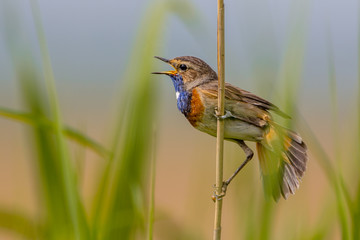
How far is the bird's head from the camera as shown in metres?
2.04

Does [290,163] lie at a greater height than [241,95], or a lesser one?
lesser

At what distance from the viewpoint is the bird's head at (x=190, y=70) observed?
2.04 meters

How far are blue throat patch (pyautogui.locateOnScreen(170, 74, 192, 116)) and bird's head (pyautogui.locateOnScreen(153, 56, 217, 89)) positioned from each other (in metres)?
0.02

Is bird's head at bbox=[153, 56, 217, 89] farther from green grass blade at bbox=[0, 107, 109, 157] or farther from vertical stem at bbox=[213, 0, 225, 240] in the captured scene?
vertical stem at bbox=[213, 0, 225, 240]

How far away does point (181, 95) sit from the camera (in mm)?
1932

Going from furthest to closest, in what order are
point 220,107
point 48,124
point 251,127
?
point 251,127
point 48,124
point 220,107

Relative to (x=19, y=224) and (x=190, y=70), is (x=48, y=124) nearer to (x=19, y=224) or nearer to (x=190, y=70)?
(x=19, y=224)

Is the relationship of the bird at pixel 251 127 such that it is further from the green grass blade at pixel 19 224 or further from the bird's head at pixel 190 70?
the green grass blade at pixel 19 224

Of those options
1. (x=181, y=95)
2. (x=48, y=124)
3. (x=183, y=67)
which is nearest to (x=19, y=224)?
(x=48, y=124)

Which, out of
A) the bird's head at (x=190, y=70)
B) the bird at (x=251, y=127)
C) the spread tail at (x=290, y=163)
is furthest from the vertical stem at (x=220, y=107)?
the bird's head at (x=190, y=70)

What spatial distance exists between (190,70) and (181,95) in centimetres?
17

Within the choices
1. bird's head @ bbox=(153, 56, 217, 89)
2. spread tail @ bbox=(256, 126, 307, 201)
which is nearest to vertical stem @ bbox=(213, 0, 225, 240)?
spread tail @ bbox=(256, 126, 307, 201)

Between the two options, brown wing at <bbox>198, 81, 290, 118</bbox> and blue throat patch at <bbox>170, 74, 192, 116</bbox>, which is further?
blue throat patch at <bbox>170, 74, 192, 116</bbox>

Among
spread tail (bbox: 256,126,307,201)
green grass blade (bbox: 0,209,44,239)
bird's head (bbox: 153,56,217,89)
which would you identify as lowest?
green grass blade (bbox: 0,209,44,239)
